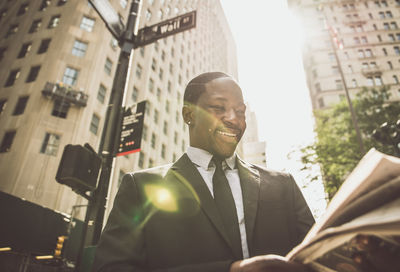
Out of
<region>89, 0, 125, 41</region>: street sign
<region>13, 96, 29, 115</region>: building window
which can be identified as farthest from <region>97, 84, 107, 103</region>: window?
<region>89, 0, 125, 41</region>: street sign

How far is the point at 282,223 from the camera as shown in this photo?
165cm

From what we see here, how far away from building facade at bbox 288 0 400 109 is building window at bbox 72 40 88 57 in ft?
116

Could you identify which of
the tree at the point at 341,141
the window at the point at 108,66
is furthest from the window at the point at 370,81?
the window at the point at 108,66

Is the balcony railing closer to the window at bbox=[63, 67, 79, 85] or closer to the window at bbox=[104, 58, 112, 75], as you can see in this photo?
the window at bbox=[63, 67, 79, 85]

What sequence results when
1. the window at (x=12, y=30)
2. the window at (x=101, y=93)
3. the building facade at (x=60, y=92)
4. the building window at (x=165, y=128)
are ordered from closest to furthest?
the building facade at (x=60, y=92) → the window at (x=101, y=93) → the window at (x=12, y=30) → the building window at (x=165, y=128)

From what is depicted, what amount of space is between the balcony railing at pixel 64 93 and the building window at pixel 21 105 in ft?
6.25

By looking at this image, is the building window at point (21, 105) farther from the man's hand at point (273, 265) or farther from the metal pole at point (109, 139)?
the man's hand at point (273, 265)

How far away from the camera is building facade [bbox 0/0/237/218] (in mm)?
15398

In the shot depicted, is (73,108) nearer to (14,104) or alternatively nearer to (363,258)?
(14,104)

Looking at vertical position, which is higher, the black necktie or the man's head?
the man's head

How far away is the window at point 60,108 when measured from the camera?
17.3 meters

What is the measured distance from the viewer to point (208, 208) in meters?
1.55

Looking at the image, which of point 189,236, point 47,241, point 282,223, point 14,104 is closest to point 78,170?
point 189,236

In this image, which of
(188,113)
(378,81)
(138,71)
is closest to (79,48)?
(138,71)
